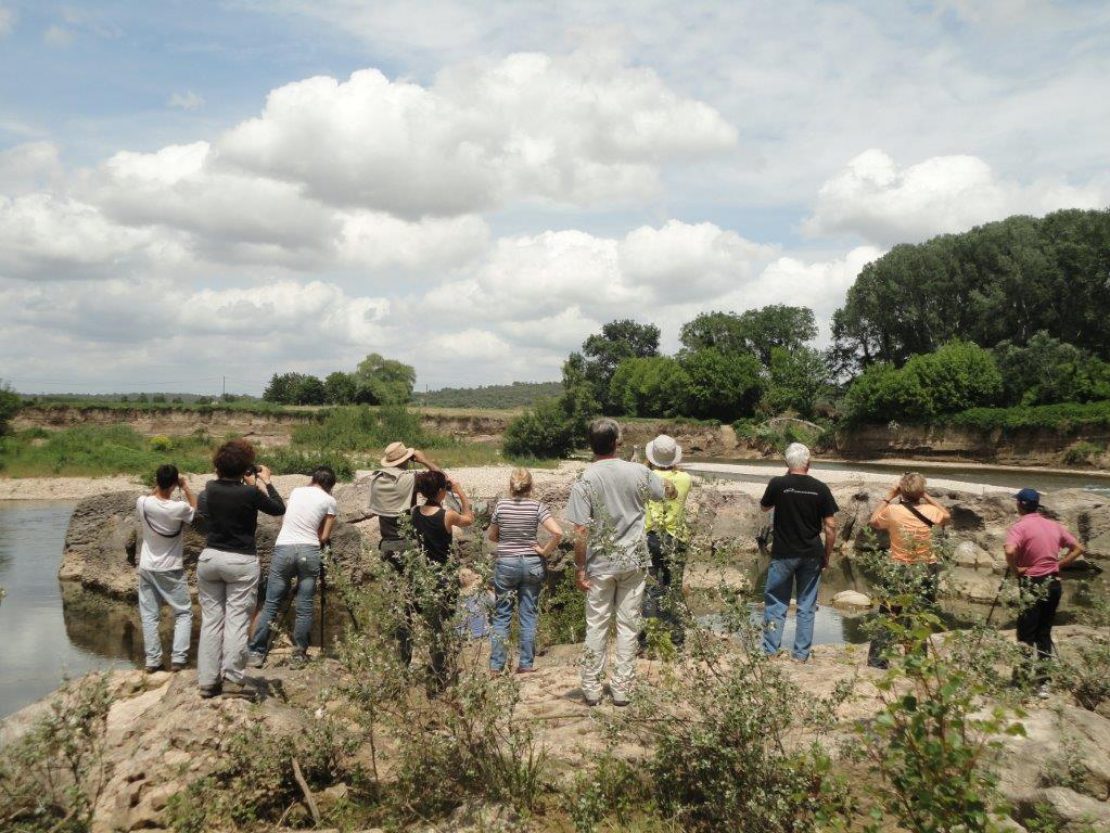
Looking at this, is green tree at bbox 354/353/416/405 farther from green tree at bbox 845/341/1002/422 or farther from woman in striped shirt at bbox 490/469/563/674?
woman in striped shirt at bbox 490/469/563/674

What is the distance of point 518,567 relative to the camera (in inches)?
269

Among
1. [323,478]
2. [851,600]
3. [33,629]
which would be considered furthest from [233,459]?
[851,600]

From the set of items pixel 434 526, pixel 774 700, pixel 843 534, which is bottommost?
pixel 843 534

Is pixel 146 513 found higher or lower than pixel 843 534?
higher

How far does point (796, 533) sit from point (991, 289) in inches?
2128

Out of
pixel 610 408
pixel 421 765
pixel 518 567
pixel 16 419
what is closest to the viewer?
pixel 421 765

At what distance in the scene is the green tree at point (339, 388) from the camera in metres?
71.8

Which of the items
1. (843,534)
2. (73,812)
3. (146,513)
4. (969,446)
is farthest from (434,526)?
(969,446)

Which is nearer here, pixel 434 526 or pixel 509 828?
pixel 509 828

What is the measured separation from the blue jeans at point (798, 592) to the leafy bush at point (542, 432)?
127ft

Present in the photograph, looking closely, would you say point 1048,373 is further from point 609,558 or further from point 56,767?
point 56,767

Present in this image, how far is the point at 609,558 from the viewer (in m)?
5.82

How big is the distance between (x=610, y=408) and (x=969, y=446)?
3977cm

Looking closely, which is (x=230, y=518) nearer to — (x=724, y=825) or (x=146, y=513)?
(x=146, y=513)
